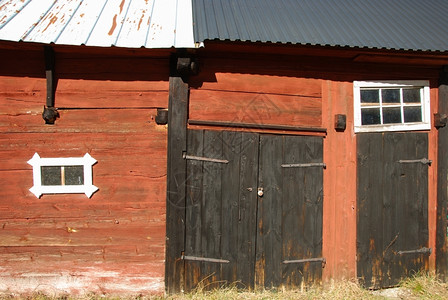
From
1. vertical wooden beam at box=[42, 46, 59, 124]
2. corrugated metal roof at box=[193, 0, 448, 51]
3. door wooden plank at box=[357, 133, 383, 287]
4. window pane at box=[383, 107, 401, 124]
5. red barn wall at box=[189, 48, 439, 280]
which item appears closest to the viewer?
vertical wooden beam at box=[42, 46, 59, 124]

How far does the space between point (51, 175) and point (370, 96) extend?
4.21 meters

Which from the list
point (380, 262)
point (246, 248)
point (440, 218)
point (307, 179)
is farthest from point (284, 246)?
point (440, 218)

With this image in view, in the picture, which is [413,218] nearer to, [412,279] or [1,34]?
[412,279]

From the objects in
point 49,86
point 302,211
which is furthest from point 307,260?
point 49,86

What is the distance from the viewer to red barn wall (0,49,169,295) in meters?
3.81

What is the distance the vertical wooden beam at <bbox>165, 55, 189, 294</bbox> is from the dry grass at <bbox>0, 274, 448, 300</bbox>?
1.31ft

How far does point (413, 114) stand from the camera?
431 cm

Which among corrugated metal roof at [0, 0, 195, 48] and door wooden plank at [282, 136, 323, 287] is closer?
corrugated metal roof at [0, 0, 195, 48]

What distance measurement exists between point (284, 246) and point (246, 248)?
494 millimetres

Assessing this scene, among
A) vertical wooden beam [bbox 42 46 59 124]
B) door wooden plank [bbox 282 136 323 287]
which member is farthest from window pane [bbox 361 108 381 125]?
vertical wooden beam [bbox 42 46 59 124]

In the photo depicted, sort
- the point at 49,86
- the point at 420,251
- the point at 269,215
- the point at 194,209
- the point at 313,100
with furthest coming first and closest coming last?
the point at 420,251
the point at 313,100
the point at 269,215
the point at 194,209
the point at 49,86

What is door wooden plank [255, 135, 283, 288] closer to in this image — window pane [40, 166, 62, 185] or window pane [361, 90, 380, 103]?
window pane [361, 90, 380, 103]

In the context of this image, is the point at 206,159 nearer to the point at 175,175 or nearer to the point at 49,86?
the point at 175,175

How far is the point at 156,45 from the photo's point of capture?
356cm
